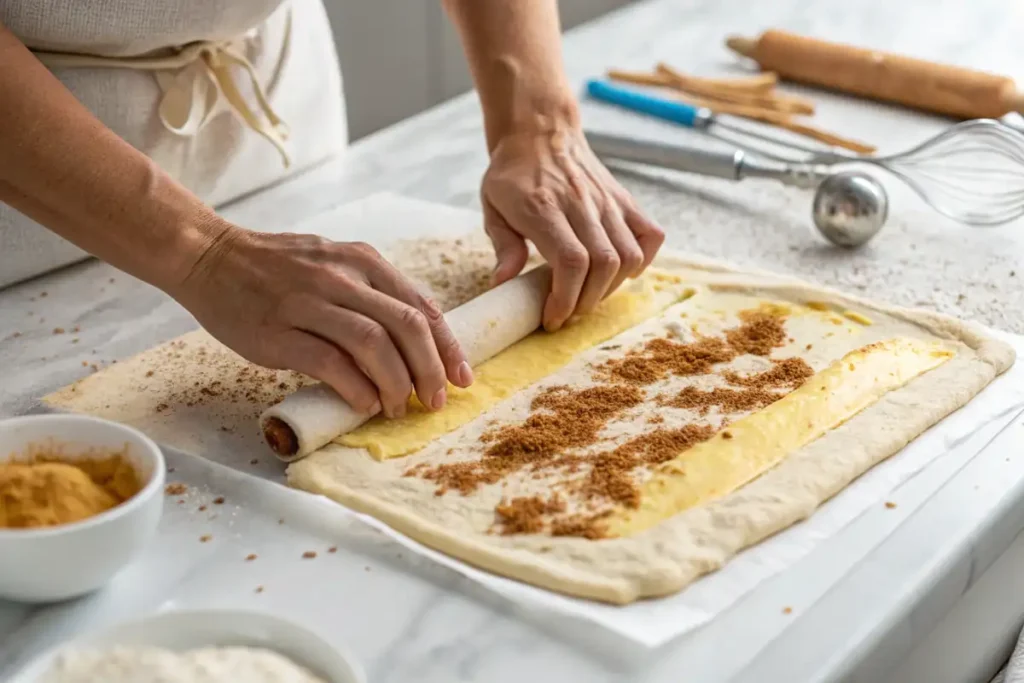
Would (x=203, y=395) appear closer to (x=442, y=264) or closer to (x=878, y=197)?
(x=442, y=264)

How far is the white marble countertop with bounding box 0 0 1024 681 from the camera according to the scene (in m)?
0.77

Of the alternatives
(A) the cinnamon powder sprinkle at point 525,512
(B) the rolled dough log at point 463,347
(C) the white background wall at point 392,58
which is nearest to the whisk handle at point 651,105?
(B) the rolled dough log at point 463,347

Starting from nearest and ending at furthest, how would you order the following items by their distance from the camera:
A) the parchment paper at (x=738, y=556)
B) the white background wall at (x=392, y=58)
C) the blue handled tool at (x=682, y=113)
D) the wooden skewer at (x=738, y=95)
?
the parchment paper at (x=738, y=556) → the blue handled tool at (x=682, y=113) → the wooden skewer at (x=738, y=95) → the white background wall at (x=392, y=58)

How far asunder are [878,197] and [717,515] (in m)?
0.66

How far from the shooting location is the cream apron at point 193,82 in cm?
116

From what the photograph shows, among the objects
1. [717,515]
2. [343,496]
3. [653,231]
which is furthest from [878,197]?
[343,496]

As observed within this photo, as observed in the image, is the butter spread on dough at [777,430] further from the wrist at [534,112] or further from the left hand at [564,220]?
the wrist at [534,112]

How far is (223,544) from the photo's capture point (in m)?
0.88

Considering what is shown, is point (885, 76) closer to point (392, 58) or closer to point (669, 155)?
point (669, 155)

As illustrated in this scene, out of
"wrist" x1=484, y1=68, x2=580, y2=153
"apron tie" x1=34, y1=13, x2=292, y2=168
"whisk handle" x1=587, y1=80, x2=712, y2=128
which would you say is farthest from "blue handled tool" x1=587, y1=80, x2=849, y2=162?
"apron tie" x1=34, y1=13, x2=292, y2=168

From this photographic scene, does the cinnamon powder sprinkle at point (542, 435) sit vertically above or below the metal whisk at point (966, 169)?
above

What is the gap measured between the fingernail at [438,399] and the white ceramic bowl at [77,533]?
0.90ft

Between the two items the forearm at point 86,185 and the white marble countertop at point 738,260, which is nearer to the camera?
the white marble countertop at point 738,260

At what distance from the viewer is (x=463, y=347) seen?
1078 mm
